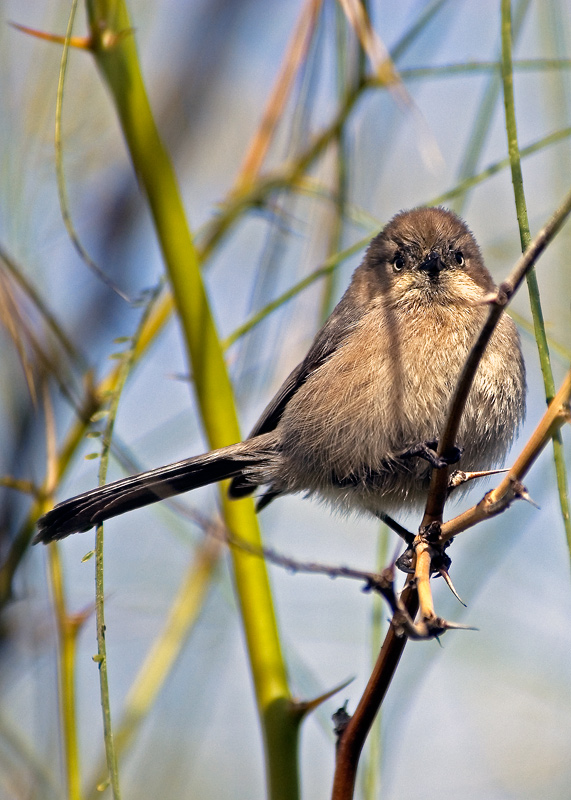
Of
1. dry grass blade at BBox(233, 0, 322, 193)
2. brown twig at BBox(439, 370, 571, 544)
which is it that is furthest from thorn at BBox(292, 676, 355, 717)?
dry grass blade at BBox(233, 0, 322, 193)

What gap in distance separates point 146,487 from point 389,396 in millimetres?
874

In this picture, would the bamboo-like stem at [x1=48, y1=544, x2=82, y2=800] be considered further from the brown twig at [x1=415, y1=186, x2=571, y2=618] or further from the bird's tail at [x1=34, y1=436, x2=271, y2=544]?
the brown twig at [x1=415, y1=186, x2=571, y2=618]

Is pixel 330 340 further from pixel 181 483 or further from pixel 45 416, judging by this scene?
pixel 45 416

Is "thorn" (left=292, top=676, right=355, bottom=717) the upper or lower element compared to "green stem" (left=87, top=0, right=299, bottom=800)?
lower

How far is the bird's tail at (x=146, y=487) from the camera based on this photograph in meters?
2.13

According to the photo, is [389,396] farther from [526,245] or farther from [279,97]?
[526,245]

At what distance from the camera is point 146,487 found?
2500mm

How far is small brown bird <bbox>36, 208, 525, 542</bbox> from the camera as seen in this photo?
2.71 meters

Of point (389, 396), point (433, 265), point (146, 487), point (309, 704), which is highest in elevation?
point (433, 265)

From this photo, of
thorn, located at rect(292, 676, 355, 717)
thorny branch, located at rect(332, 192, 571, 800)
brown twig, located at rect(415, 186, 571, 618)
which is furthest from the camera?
thorn, located at rect(292, 676, 355, 717)

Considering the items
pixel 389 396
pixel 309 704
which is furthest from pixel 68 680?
pixel 389 396

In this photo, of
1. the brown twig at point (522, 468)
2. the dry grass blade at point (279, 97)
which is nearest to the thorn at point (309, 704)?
the brown twig at point (522, 468)

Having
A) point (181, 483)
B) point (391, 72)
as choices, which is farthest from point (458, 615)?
point (391, 72)

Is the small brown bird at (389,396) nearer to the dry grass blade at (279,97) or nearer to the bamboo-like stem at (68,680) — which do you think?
the bamboo-like stem at (68,680)
